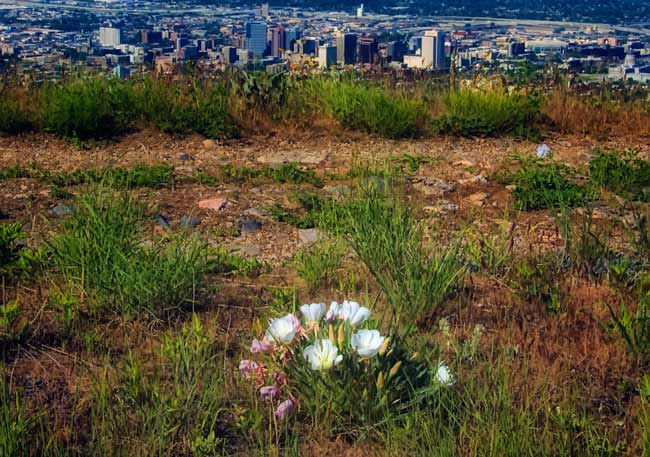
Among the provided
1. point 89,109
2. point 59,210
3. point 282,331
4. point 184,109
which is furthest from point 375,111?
point 282,331

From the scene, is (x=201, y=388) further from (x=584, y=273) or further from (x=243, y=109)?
(x=243, y=109)

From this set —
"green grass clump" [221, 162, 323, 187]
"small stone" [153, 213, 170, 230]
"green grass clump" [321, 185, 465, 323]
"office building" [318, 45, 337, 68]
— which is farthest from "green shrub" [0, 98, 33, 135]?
"green grass clump" [321, 185, 465, 323]

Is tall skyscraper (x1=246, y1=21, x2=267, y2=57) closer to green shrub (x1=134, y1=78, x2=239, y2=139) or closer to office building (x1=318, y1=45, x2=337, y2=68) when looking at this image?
office building (x1=318, y1=45, x2=337, y2=68)

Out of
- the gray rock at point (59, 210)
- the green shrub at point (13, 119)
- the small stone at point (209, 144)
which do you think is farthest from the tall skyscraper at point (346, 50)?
the gray rock at point (59, 210)

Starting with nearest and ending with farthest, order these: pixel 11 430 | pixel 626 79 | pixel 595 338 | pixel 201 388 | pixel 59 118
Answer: pixel 11 430, pixel 201 388, pixel 595 338, pixel 59 118, pixel 626 79

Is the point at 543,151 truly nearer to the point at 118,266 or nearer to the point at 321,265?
the point at 321,265

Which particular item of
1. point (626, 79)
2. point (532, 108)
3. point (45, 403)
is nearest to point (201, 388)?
point (45, 403)
